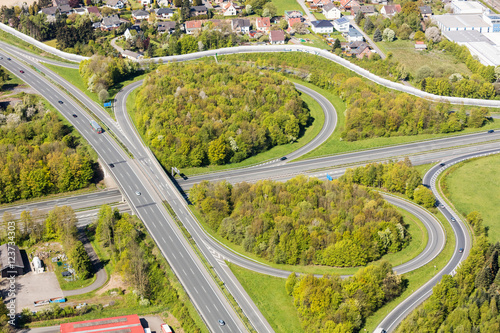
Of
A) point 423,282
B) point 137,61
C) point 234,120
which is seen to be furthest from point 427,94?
point 137,61

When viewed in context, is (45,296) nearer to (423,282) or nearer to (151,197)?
(151,197)

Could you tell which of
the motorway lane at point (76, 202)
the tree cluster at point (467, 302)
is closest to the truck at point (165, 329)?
the tree cluster at point (467, 302)

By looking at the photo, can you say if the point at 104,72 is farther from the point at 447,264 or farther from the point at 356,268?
the point at 447,264

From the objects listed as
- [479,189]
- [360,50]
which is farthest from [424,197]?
[360,50]

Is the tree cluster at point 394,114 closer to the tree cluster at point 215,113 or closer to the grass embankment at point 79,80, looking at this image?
the tree cluster at point 215,113

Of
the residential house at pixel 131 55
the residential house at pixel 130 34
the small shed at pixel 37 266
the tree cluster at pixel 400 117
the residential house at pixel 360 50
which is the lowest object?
the small shed at pixel 37 266

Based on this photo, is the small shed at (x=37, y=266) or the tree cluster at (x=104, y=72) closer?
the small shed at (x=37, y=266)
